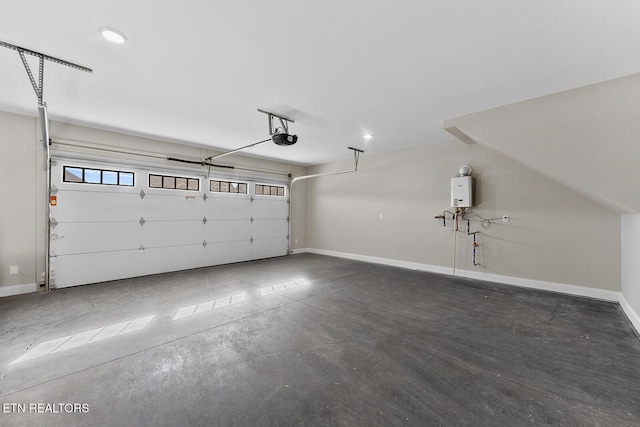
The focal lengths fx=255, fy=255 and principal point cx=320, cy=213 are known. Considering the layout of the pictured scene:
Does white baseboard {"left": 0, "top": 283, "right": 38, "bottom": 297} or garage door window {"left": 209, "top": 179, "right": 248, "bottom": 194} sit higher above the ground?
garage door window {"left": 209, "top": 179, "right": 248, "bottom": 194}

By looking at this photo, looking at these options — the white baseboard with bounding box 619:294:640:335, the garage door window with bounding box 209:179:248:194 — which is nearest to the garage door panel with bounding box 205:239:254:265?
the garage door window with bounding box 209:179:248:194

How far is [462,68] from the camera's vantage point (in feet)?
8.39

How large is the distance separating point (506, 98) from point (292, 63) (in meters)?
2.72

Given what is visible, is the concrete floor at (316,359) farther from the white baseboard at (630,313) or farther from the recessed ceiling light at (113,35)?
the recessed ceiling light at (113,35)

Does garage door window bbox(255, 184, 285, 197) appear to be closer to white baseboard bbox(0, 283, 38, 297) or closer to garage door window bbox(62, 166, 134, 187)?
garage door window bbox(62, 166, 134, 187)

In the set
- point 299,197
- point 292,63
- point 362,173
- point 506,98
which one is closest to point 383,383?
point 292,63

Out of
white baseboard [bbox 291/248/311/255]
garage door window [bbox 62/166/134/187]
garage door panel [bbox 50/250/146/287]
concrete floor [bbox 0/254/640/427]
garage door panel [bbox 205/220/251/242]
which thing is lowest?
concrete floor [bbox 0/254/640/427]

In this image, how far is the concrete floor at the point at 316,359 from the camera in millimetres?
1621

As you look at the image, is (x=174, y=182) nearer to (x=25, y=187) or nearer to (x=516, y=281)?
(x=25, y=187)

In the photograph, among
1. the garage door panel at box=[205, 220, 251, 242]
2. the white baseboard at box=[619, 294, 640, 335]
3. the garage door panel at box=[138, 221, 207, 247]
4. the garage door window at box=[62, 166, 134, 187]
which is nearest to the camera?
the white baseboard at box=[619, 294, 640, 335]

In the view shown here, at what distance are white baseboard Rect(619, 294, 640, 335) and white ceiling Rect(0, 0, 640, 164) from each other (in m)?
2.60

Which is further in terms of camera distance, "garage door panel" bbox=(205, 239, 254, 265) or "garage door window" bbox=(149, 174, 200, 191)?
"garage door panel" bbox=(205, 239, 254, 265)

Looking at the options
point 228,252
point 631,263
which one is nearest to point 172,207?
point 228,252

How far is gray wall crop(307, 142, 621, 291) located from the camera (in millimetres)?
3838
